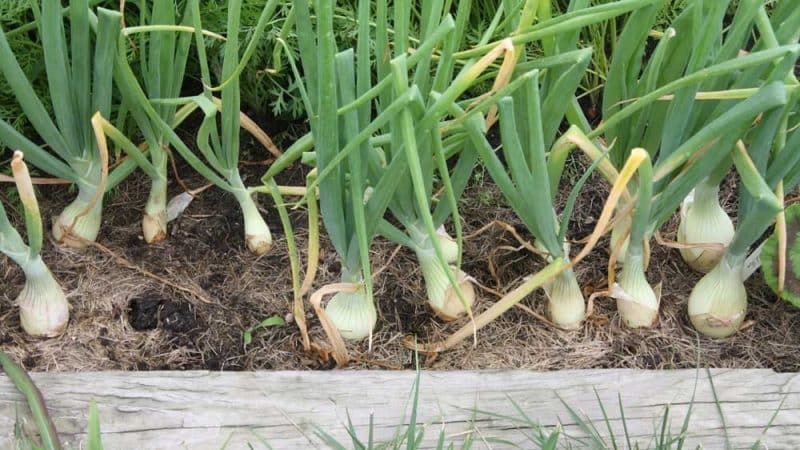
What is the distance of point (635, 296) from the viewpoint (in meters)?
1.34

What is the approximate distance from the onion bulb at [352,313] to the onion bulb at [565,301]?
271mm

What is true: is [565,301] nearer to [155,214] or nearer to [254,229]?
[254,229]

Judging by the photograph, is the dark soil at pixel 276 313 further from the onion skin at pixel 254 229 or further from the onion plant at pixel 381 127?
the onion plant at pixel 381 127

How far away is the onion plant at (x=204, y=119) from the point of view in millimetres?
1196

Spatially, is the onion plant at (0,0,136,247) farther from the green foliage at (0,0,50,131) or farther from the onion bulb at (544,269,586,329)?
the onion bulb at (544,269,586,329)

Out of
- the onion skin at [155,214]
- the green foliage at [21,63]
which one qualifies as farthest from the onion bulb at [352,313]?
the green foliage at [21,63]

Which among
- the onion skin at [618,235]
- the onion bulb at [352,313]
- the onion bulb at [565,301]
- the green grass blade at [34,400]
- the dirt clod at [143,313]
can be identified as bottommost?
the green grass blade at [34,400]

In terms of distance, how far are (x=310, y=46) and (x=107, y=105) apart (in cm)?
40

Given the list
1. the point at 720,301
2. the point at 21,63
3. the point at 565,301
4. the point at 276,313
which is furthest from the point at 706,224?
the point at 21,63

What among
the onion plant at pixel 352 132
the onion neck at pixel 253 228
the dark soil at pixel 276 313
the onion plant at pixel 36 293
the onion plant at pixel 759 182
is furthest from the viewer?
the onion neck at pixel 253 228

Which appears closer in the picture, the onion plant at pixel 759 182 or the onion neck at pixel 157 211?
the onion plant at pixel 759 182

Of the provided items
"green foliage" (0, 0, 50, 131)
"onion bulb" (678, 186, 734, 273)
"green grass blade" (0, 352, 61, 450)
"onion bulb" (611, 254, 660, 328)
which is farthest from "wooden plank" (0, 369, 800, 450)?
"green foliage" (0, 0, 50, 131)

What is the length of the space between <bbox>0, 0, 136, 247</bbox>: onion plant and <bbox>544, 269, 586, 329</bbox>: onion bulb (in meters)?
0.67

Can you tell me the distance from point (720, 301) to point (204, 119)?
80cm
